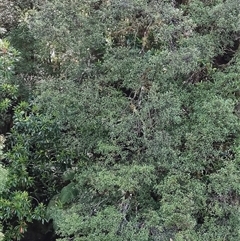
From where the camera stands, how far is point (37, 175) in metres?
5.26

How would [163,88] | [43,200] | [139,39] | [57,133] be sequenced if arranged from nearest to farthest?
1. [163,88]
2. [139,39]
3. [57,133]
4. [43,200]

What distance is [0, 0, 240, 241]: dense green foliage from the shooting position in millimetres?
3402

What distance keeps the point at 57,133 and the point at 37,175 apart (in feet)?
2.43

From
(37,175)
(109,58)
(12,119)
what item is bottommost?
(37,175)

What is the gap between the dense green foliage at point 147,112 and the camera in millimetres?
3402

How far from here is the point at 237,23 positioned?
3.48m

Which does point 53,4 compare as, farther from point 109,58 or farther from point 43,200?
point 43,200

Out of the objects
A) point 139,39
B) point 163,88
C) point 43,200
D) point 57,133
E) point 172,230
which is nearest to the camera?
point 172,230

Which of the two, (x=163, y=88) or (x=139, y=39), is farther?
(x=139, y=39)

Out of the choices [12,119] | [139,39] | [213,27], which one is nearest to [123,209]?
[139,39]

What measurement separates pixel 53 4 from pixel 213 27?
5.42 ft

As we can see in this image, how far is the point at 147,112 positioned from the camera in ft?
11.7

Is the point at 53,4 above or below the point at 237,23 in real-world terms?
below

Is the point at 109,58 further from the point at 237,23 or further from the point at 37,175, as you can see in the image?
the point at 37,175
